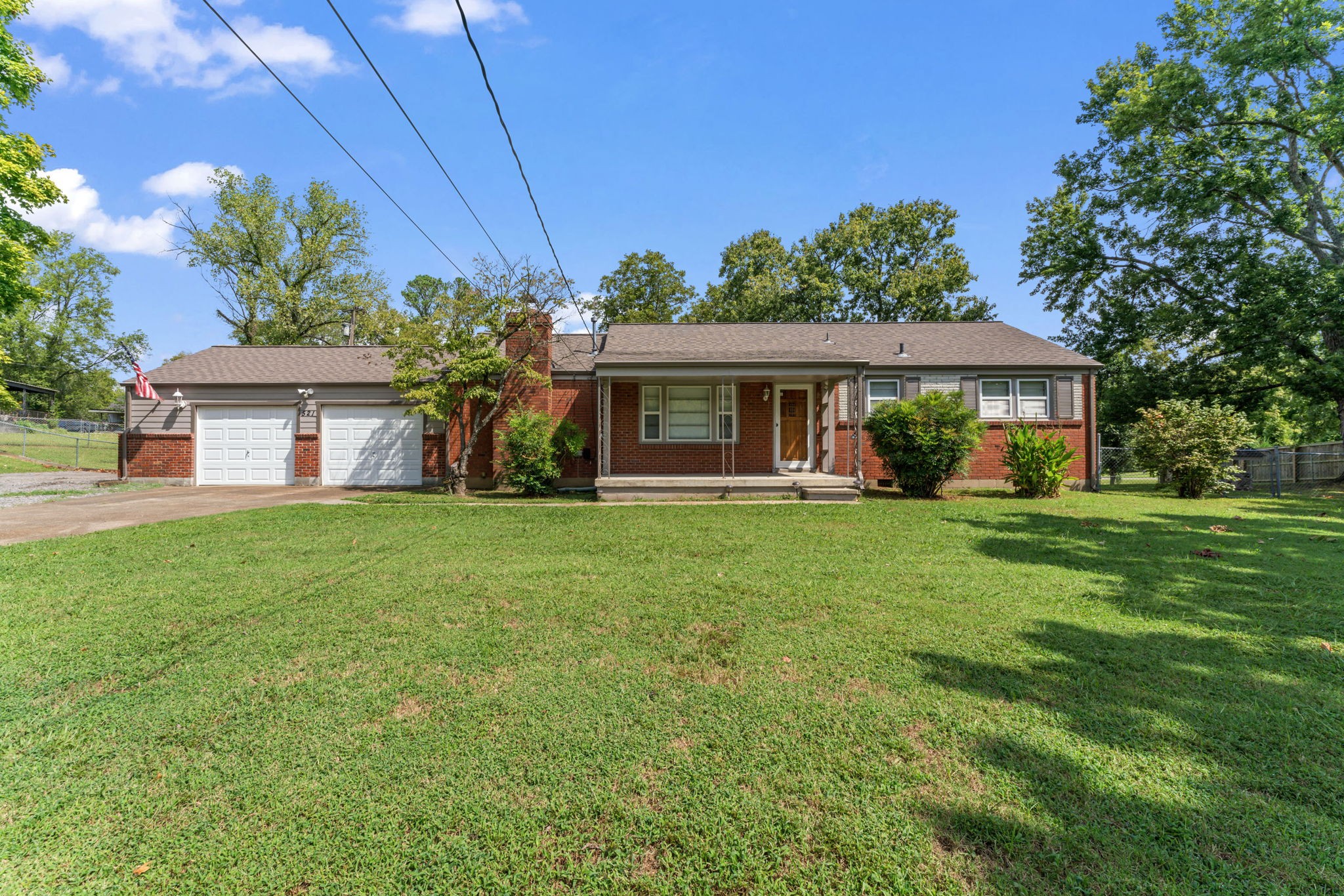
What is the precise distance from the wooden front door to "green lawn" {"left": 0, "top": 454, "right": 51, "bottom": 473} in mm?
25491

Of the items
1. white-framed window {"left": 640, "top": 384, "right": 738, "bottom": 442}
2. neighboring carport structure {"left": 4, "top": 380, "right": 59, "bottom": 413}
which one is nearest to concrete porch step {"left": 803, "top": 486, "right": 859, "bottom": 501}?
white-framed window {"left": 640, "top": 384, "right": 738, "bottom": 442}

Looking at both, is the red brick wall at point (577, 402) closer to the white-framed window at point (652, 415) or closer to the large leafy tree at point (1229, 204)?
the white-framed window at point (652, 415)

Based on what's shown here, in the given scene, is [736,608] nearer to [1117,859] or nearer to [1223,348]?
[1117,859]

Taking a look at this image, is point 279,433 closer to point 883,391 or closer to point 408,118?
point 408,118

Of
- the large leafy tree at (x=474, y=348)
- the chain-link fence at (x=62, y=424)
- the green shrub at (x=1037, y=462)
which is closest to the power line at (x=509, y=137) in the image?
the large leafy tree at (x=474, y=348)

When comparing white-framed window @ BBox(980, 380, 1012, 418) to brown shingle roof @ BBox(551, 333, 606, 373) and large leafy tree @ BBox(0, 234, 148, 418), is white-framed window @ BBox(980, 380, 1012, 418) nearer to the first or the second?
brown shingle roof @ BBox(551, 333, 606, 373)

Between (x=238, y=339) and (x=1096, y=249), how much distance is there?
137ft

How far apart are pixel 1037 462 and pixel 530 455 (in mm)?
11879

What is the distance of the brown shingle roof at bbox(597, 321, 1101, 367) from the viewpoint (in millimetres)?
14528

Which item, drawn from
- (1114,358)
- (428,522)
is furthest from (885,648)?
(1114,358)

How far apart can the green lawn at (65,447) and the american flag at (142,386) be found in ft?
31.9

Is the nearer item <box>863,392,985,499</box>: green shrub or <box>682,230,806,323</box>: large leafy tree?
<box>863,392,985,499</box>: green shrub

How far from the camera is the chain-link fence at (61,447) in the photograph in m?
22.7

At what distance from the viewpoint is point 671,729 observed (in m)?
2.97
